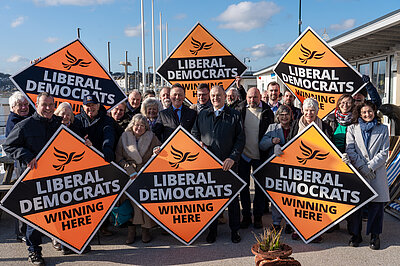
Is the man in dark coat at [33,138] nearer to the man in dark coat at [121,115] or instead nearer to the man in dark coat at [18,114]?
the man in dark coat at [18,114]

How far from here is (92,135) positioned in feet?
15.6

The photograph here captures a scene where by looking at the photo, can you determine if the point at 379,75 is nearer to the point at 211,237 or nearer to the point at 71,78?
the point at 211,237

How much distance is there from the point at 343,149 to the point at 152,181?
2.58m

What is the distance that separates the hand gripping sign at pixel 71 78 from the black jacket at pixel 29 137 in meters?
1.06

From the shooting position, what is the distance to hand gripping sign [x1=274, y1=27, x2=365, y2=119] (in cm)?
506

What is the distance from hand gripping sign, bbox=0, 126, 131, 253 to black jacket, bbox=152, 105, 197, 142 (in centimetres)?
85

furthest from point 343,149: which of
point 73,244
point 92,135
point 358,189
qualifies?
point 73,244

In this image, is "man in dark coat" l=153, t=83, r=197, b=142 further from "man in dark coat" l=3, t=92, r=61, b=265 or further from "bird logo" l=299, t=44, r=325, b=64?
"bird logo" l=299, t=44, r=325, b=64

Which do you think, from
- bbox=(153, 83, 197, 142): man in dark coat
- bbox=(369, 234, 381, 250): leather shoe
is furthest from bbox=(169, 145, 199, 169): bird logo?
bbox=(369, 234, 381, 250): leather shoe

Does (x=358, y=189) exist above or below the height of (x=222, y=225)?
above

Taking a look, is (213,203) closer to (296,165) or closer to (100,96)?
(296,165)

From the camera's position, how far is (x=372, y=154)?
436 centimetres

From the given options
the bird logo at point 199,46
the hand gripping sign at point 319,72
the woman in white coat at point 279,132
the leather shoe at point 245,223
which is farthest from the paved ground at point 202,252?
the bird logo at point 199,46

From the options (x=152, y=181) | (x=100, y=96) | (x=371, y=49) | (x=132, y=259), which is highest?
(x=371, y=49)
